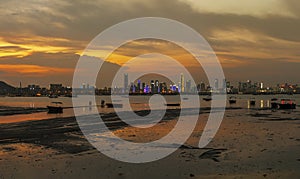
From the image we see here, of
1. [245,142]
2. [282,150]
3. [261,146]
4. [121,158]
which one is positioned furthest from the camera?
[245,142]

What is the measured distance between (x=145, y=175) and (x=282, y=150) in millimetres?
10879

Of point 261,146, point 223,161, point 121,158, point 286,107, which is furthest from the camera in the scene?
point 286,107

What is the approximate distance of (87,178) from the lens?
15133mm

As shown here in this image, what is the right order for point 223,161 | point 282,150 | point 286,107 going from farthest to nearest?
point 286,107, point 282,150, point 223,161

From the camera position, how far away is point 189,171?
16359 millimetres

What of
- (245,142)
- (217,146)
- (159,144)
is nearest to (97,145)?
(159,144)

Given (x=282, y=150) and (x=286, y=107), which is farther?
(x=286, y=107)

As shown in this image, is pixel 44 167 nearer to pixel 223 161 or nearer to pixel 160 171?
pixel 160 171

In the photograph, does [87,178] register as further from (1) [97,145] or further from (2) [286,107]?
(2) [286,107]

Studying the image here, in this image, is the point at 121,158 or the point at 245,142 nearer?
the point at 121,158

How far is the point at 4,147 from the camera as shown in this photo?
24.1 metres

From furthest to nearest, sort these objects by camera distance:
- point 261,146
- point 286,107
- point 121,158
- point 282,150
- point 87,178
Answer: point 286,107
point 261,146
point 282,150
point 121,158
point 87,178

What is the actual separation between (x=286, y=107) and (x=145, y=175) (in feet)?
242

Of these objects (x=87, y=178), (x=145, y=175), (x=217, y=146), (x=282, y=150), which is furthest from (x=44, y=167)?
(x=282, y=150)
